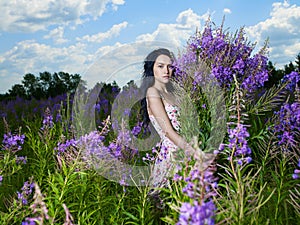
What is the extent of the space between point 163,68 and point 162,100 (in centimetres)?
44

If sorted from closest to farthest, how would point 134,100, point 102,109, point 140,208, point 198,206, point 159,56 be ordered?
1. point 198,206
2. point 140,208
3. point 159,56
4. point 134,100
5. point 102,109

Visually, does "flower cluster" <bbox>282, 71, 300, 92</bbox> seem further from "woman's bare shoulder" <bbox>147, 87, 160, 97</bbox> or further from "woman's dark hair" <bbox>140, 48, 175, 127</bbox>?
"woman's bare shoulder" <bbox>147, 87, 160, 97</bbox>

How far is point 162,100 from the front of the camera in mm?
4039

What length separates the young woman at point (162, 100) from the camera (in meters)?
3.80

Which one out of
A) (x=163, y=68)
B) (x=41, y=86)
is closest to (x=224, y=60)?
(x=163, y=68)

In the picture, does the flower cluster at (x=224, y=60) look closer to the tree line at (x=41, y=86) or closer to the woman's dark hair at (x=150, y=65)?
the woman's dark hair at (x=150, y=65)

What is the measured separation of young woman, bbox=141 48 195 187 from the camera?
12.5 feet

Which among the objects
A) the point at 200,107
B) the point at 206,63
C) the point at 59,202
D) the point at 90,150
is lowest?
the point at 59,202

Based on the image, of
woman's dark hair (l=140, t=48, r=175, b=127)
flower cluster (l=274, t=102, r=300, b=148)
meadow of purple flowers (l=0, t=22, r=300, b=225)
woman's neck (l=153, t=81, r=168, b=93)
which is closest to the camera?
meadow of purple flowers (l=0, t=22, r=300, b=225)

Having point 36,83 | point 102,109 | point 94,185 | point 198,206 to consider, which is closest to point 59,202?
point 94,185

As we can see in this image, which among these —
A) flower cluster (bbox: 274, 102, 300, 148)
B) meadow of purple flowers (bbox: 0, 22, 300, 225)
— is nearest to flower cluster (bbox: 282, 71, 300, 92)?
meadow of purple flowers (bbox: 0, 22, 300, 225)

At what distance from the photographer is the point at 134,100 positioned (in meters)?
6.34

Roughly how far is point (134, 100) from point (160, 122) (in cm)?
250

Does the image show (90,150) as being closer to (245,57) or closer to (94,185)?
(94,185)
